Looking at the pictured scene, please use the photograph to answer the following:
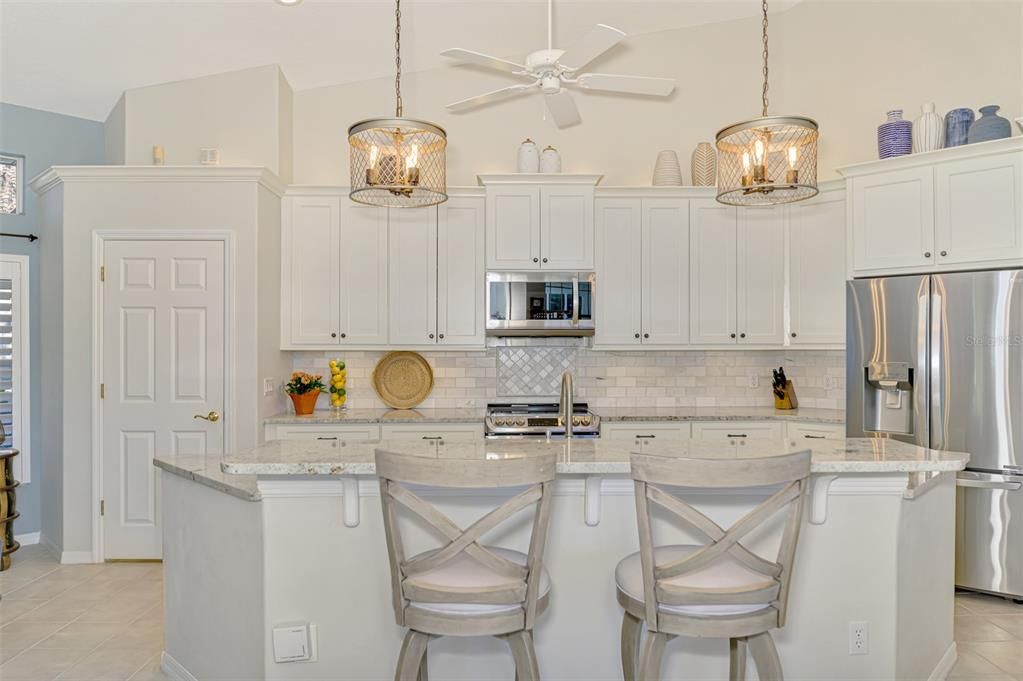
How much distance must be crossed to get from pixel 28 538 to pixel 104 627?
180 centimetres

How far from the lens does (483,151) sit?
472cm

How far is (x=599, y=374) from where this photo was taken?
4.72 m

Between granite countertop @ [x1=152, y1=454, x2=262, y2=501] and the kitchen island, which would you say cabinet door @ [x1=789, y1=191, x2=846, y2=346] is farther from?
granite countertop @ [x1=152, y1=454, x2=262, y2=501]

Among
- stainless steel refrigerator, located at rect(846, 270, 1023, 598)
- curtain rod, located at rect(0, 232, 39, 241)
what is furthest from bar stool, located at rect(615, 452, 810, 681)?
curtain rod, located at rect(0, 232, 39, 241)

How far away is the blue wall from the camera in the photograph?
13.8 feet

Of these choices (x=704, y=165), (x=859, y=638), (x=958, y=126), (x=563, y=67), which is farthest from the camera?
(x=704, y=165)

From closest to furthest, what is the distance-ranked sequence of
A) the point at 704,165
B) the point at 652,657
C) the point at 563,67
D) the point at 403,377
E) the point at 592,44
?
the point at 652,657 < the point at 592,44 < the point at 563,67 < the point at 704,165 < the point at 403,377

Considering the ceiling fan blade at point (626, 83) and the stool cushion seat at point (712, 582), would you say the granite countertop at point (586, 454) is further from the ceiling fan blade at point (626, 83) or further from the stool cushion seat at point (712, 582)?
the ceiling fan blade at point (626, 83)

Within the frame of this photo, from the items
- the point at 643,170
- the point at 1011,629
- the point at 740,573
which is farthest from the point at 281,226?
the point at 1011,629

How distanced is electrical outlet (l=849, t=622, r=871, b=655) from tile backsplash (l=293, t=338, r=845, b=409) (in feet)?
8.60

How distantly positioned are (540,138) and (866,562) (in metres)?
3.54

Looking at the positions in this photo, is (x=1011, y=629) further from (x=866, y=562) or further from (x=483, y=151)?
(x=483, y=151)

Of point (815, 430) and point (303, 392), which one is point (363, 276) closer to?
point (303, 392)

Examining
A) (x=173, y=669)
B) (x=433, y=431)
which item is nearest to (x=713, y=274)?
(x=433, y=431)
